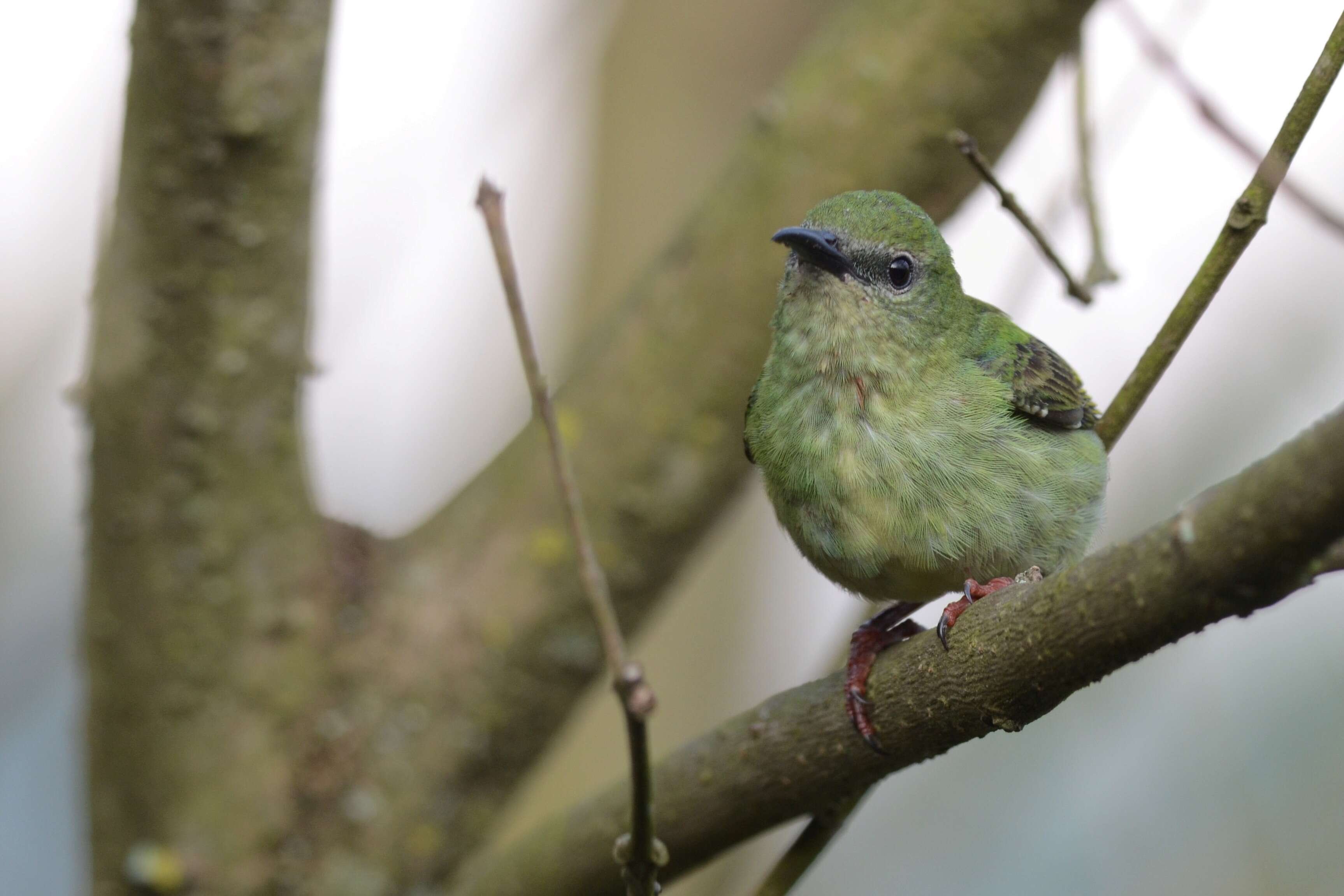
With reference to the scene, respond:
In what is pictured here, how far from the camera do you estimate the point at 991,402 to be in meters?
3.20

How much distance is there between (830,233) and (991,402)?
631 mm

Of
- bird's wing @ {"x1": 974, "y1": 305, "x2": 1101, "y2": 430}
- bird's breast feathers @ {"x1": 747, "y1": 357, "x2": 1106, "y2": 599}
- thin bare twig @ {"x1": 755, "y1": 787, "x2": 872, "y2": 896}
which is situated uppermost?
bird's wing @ {"x1": 974, "y1": 305, "x2": 1101, "y2": 430}

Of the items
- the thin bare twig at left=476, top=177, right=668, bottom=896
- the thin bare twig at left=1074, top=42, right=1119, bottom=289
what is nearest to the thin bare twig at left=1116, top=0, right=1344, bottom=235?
the thin bare twig at left=1074, top=42, right=1119, bottom=289

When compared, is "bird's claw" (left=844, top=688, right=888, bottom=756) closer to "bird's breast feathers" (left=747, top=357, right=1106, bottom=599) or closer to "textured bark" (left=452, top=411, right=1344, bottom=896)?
"textured bark" (left=452, top=411, right=1344, bottom=896)

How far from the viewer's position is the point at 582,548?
76.4 inches

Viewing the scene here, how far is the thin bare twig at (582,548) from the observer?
5.99 feet

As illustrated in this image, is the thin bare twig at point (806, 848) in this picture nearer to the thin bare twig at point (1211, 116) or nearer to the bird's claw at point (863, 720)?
the bird's claw at point (863, 720)

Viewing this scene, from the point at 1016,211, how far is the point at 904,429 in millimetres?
613

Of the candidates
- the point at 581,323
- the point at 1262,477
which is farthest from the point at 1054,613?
the point at 581,323

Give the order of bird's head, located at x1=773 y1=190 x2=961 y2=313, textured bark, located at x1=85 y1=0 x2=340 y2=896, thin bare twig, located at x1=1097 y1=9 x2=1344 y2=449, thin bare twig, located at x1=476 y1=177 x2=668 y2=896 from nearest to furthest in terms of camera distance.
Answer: thin bare twig, located at x1=476 y1=177 x2=668 y2=896
thin bare twig, located at x1=1097 y1=9 x2=1344 y2=449
bird's head, located at x1=773 y1=190 x2=961 y2=313
textured bark, located at x1=85 y1=0 x2=340 y2=896

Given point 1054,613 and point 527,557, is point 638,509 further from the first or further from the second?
point 1054,613

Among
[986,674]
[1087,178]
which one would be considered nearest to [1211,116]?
[1087,178]

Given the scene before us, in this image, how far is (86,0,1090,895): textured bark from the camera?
12.2ft

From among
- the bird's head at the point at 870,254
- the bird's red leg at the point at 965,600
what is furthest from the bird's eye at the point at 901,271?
the bird's red leg at the point at 965,600
